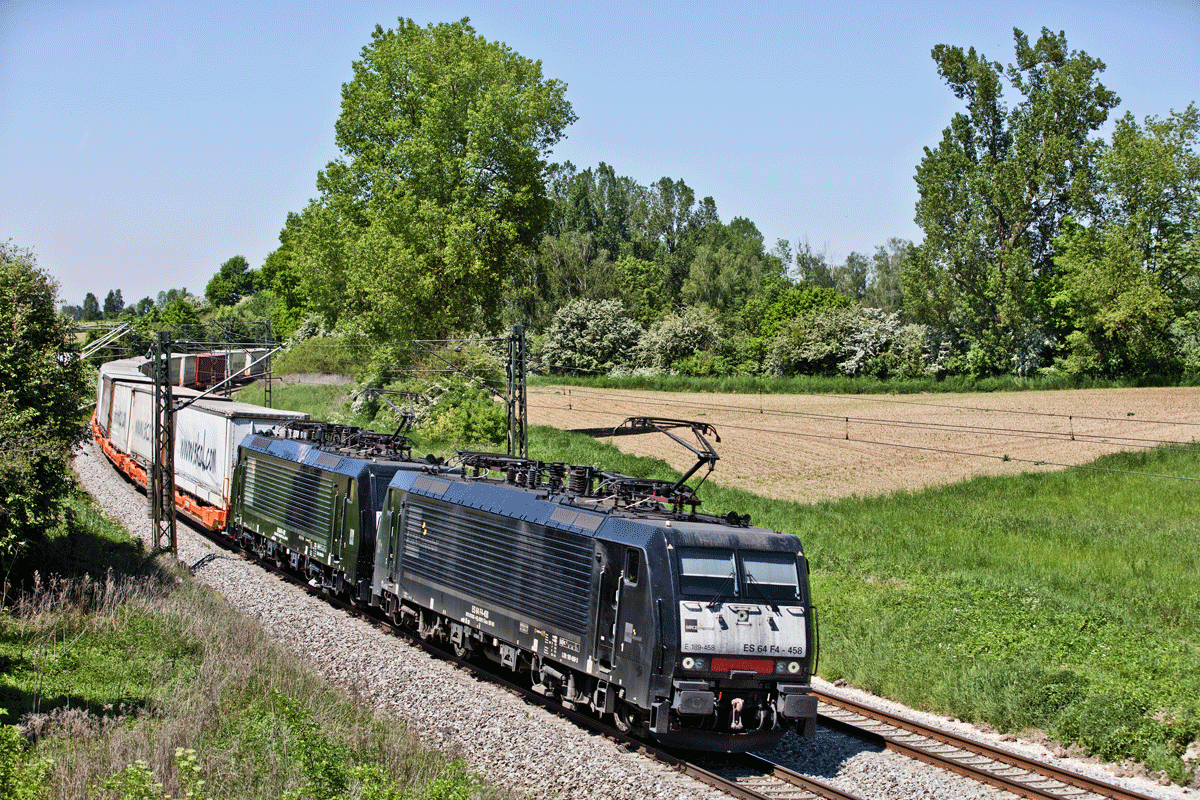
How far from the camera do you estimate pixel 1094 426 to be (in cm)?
4338

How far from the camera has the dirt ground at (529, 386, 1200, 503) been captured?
37812 millimetres

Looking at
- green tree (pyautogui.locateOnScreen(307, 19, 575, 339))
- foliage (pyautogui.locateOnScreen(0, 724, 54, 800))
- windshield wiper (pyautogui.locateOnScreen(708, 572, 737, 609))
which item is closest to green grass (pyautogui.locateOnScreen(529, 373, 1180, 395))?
green tree (pyautogui.locateOnScreen(307, 19, 575, 339))

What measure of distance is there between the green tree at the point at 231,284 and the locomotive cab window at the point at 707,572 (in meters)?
149

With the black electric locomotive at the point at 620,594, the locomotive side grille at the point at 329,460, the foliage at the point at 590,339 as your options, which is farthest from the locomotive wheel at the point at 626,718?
the foliage at the point at 590,339

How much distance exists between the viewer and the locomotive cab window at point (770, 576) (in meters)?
11.6

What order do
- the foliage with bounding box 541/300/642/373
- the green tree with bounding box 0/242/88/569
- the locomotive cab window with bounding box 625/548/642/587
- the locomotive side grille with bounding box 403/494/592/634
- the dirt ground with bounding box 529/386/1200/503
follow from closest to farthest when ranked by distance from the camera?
the locomotive cab window with bounding box 625/548/642/587 < the locomotive side grille with bounding box 403/494/592/634 < the green tree with bounding box 0/242/88/569 < the dirt ground with bounding box 529/386/1200/503 < the foliage with bounding box 541/300/642/373

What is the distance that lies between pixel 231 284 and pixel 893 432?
130386 millimetres

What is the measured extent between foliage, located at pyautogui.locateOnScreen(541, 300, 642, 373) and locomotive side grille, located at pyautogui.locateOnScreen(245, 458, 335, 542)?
45433mm

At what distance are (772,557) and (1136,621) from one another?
32.1 feet

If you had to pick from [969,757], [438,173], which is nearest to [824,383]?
[438,173]

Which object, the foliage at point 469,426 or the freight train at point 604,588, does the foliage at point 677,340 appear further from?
the freight train at point 604,588

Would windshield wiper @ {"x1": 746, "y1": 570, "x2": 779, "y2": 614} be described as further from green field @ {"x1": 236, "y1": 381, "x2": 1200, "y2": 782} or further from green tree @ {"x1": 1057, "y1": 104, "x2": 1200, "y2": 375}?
green tree @ {"x1": 1057, "y1": 104, "x2": 1200, "y2": 375}

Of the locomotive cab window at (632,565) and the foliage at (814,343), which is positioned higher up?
the foliage at (814,343)

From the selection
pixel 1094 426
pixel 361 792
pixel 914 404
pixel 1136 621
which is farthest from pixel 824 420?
pixel 361 792
